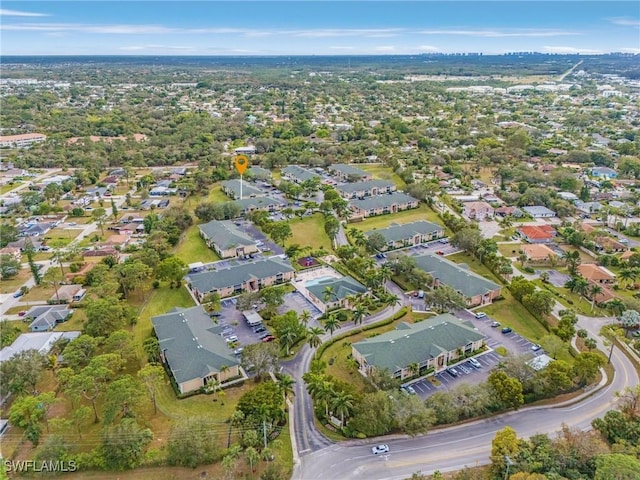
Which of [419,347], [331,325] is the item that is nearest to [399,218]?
[331,325]

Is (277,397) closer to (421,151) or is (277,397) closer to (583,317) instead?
(583,317)

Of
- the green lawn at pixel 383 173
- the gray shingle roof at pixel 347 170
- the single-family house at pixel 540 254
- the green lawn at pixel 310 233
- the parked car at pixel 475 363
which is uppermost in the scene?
the gray shingle roof at pixel 347 170

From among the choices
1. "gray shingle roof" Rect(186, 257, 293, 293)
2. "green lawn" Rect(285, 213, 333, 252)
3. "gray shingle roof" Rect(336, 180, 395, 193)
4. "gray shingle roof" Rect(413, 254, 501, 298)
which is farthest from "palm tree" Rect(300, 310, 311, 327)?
"gray shingle roof" Rect(336, 180, 395, 193)

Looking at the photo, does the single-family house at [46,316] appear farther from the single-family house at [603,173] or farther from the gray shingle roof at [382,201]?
the single-family house at [603,173]

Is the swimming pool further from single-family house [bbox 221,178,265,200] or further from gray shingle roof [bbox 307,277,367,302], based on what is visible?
single-family house [bbox 221,178,265,200]

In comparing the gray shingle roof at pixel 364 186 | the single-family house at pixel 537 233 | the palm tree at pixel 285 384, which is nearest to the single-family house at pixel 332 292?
the palm tree at pixel 285 384

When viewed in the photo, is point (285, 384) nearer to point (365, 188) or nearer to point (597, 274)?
point (597, 274)
